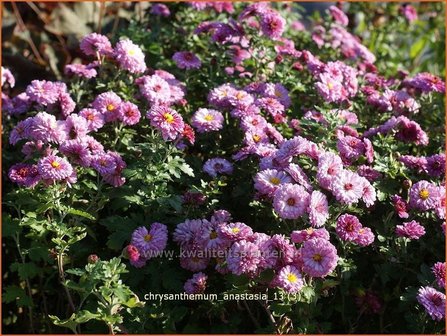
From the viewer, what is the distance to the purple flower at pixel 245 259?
2.29m

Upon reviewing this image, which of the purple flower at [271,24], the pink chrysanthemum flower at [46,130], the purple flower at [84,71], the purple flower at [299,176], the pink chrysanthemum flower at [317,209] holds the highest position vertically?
the purple flower at [271,24]

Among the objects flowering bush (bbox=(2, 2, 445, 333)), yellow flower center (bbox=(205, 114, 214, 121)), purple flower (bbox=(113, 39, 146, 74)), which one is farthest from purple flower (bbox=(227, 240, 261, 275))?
purple flower (bbox=(113, 39, 146, 74))

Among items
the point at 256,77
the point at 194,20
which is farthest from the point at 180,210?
the point at 194,20

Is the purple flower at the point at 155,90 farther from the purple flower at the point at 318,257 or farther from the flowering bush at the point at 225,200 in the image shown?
the purple flower at the point at 318,257

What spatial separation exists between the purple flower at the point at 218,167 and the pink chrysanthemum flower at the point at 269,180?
31 cm

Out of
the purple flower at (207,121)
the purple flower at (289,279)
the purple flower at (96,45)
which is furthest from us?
the purple flower at (96,45)

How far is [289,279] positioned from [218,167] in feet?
2.40

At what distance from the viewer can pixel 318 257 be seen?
7.55 ft

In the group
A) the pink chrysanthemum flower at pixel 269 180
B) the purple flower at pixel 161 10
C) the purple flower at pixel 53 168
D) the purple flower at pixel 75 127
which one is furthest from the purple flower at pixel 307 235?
the purple flower at pixel 161 10

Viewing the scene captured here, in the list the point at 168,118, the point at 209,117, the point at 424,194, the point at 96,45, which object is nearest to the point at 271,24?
the point at 209,117

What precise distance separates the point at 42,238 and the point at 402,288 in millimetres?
1480

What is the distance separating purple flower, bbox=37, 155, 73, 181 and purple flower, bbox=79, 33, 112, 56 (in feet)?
2.53

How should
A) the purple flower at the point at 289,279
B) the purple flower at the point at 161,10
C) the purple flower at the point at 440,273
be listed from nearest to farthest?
the purple flower at the point at 289,279
the purple flower at the point at 440,273
the purple flower at the point at 161,10

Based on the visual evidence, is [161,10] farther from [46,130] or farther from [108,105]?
[46,130]
